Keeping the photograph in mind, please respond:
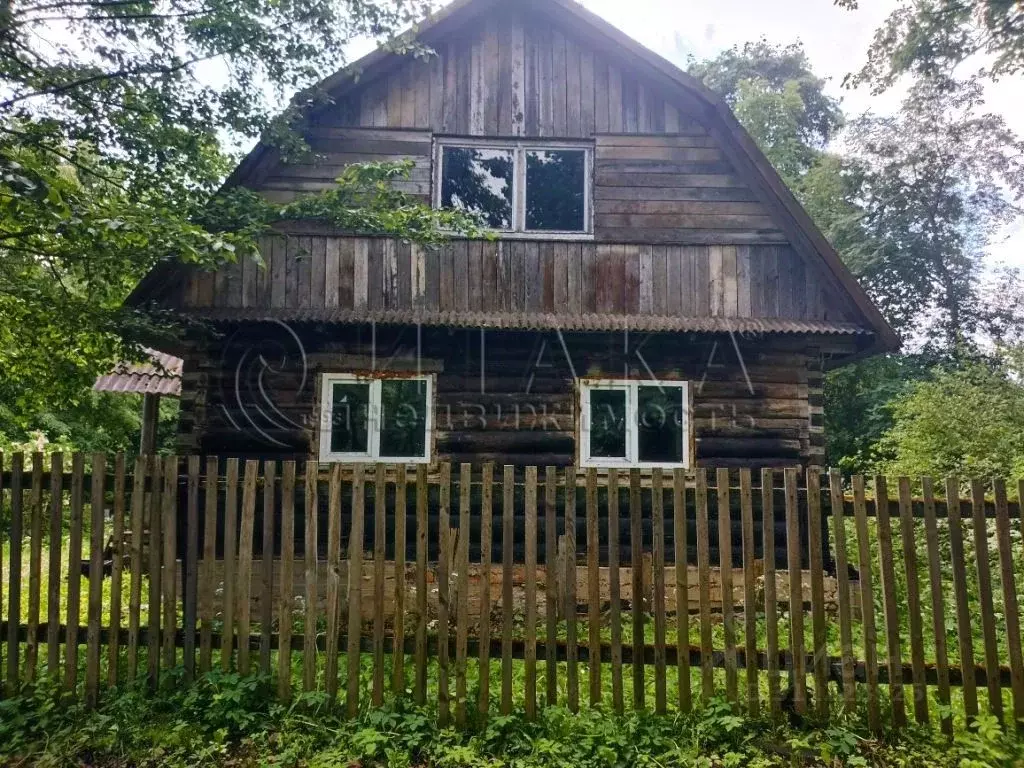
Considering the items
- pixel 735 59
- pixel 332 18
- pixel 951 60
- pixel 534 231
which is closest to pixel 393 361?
pixel 534 231

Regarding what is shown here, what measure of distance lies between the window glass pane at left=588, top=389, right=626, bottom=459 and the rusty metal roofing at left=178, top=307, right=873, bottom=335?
3.54 feet

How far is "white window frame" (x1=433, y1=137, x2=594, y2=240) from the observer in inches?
344

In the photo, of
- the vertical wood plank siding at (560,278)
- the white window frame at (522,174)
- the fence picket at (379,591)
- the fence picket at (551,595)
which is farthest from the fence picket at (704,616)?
the white window frame at (522,174)

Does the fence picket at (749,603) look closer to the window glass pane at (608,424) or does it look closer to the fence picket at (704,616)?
the fence picket at (704,616)

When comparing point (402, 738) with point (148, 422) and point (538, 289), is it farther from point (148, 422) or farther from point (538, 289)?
point (148, 422)

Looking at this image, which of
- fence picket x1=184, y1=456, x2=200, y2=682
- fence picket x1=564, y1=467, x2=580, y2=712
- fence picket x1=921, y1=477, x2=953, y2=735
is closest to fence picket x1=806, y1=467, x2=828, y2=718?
fence picket x1=921, y1=477, x2=953, y2=735

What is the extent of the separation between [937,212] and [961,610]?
22344mm

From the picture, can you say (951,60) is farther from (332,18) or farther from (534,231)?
(332,18)

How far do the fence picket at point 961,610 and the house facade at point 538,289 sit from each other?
3.97m

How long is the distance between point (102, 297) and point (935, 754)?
8.46m

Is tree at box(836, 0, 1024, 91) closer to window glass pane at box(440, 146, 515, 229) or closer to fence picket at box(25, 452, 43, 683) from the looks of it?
window glass pane at box(440, 146, 515, 229)

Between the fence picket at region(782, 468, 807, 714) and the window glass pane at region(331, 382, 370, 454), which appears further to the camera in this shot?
the window glass pane at region(331, 382, 370, 454)

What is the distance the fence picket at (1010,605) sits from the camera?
429 centimetres

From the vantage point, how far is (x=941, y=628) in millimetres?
4355
